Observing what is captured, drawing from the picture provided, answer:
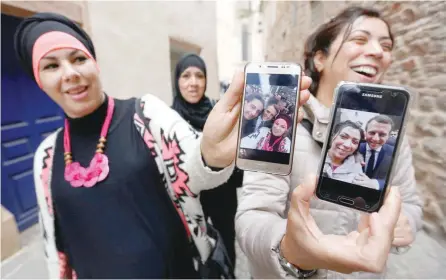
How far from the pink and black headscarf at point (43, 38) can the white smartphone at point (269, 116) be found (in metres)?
0.47

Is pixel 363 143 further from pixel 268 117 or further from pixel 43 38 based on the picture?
pixel 43 38

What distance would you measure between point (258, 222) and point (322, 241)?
5.8 inches

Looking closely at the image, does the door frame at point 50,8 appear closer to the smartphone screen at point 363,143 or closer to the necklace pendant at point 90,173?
the necklace pendant at point 90,173

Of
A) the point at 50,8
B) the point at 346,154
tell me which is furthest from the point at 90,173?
the point at 50,8

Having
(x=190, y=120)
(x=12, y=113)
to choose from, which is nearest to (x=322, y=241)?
(x=190, y=120)

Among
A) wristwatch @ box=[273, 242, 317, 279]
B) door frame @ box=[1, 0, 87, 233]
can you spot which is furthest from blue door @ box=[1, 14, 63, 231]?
wristwatch @ box=[273, 242, 317, 279]

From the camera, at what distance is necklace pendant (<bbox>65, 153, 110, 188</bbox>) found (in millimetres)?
587

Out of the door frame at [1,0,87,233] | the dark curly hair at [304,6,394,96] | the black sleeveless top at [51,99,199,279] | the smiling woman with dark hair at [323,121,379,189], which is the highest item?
the door frame at [1,0,87,233]

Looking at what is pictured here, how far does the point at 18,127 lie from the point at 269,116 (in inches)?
76.8

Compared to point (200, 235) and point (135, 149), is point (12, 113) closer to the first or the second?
point (135, 149)

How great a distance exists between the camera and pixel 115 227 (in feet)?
1.99

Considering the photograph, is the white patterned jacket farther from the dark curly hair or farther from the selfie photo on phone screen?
the dark curly hair

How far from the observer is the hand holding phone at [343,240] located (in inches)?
11.3

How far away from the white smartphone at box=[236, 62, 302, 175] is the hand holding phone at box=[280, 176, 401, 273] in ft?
0.21
